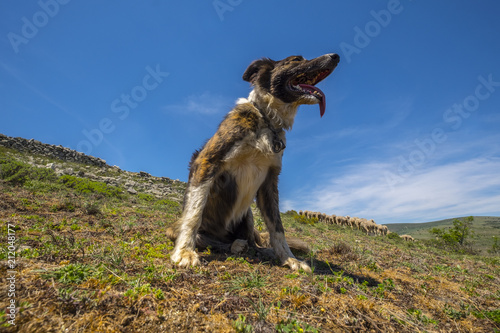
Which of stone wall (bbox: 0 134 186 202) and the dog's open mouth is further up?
stone wall (bbox: 0 134 186 202)

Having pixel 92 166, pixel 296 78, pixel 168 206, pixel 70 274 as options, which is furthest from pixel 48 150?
pixel 70 274

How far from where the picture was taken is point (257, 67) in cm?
427

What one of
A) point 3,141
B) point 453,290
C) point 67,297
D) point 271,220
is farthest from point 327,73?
point 3,141

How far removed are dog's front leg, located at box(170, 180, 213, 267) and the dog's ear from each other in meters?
2.09

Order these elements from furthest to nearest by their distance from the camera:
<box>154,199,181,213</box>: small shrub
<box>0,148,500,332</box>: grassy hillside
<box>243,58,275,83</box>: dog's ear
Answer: <box>154,199,181,213</box>: small shrub → <box>243,58,275,83</box>: dog's ear → <box>0,148,500,332</box>: grassy hillside

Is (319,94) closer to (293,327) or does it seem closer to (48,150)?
(293,327)

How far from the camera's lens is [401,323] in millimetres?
1866

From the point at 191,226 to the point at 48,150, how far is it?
31.7m

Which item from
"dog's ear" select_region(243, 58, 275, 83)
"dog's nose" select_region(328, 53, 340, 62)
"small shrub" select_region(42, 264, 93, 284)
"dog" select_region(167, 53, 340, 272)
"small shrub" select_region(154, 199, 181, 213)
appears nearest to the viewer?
"small shrub" select_region(42, 264, 93, 284)

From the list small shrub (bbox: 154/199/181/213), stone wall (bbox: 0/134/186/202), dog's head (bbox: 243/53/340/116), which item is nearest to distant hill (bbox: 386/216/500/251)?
small shrub (bbox: 154/199/181/213)

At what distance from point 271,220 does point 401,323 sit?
2.18m

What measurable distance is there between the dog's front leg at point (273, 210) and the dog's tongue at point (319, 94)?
45.5 inches

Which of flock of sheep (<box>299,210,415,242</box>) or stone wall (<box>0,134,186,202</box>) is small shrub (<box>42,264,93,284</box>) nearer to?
stone wall (<box>0,134,186,202</box>)

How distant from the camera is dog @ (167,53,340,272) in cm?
340
